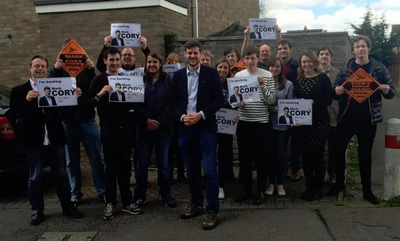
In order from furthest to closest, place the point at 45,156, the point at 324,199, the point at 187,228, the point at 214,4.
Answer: the point at 214,4 → the point at 324,199 → the point at 45,156 → the point at 187,228

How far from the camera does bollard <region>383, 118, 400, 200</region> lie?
507 cm

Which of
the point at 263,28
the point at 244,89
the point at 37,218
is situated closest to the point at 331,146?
the point at 244,89

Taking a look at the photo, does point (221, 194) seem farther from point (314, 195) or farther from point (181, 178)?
point (314, 195)

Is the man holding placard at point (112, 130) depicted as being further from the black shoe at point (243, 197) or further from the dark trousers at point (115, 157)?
the black shoe at point (243, 197)

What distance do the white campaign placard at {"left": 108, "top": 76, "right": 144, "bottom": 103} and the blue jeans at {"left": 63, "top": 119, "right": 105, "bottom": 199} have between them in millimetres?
738

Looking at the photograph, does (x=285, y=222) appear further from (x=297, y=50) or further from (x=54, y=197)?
(x=297, y=50)

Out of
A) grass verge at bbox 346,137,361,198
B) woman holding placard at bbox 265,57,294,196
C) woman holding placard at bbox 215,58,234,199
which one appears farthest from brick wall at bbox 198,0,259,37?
woman holding placard at bbox 265,57,294,196

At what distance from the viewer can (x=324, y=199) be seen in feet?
17.4

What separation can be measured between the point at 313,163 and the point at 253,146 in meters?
0.84

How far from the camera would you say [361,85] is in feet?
16.2

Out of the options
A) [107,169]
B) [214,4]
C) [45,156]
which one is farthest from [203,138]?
[214,4]

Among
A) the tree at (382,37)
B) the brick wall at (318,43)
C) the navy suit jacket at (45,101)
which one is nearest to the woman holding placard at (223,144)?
the navy suit jacket at (45,101)

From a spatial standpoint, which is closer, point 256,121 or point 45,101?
point 45,101

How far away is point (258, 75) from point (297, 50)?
2.75 metres
